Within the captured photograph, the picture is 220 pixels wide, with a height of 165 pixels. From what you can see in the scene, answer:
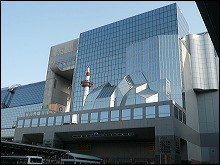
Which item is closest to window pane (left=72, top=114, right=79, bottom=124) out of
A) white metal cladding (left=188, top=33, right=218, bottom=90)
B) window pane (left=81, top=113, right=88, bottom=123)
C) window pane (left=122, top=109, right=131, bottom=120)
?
window pane (left=81, top=113, right=88, bottom=123)

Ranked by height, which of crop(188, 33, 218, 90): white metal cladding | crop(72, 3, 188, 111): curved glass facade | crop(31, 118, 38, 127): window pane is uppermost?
crop(72, 3, 188, 111): curved glass facade

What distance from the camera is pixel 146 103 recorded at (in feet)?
218

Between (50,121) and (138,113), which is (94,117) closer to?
(138,113)

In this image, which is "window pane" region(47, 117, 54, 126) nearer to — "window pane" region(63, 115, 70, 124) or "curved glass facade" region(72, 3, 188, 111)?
"window pane" region(63, 115, 70, 124)

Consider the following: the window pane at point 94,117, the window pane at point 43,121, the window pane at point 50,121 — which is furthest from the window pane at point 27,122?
the window pane at point 94,117

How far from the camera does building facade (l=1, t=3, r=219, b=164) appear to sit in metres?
64.9

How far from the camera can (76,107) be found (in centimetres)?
10494

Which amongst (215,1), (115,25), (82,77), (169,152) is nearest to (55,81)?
(82,77)

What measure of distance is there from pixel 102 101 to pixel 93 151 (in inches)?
627

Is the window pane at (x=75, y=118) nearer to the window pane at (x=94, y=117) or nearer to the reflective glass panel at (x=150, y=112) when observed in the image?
the window pane at (x=94, y=117)

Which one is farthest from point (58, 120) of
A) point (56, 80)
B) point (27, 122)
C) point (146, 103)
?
point (56, 80)

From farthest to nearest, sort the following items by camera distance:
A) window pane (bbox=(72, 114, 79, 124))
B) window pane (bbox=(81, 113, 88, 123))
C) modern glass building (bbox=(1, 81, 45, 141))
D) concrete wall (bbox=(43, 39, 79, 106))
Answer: modern glass building (bbox=(1, 81, 45, 141)), concrete wall (bbox=(43, 39, 79, 106)), window pane (bbox=(72, 114, 79, 124)), window pane (bbox=(81, 113, 88, 123))

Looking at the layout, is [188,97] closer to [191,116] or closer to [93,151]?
[191,116]

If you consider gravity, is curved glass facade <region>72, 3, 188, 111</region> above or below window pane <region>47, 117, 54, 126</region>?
above
